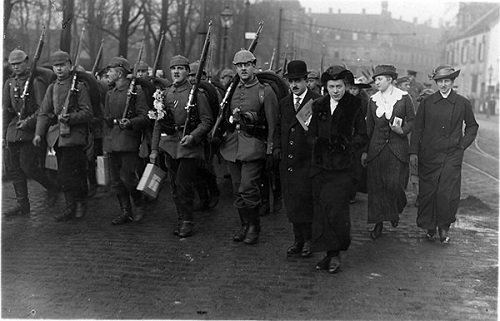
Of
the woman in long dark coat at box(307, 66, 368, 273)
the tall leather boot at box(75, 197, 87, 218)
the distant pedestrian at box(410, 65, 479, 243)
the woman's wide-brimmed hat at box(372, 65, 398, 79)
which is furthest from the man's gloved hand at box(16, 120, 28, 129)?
the distant pedestrian at box(410, 65, 479, 243)

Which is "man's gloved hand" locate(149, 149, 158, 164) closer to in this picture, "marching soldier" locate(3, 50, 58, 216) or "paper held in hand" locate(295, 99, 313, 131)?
"marching soldier" locate(3, 50, 58, 216)

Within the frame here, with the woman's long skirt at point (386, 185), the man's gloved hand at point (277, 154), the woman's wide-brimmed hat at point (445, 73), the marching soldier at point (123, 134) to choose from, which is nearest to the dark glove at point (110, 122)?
the marching soldier at point (123, 134)

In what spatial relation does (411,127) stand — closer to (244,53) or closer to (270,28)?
(244,53)

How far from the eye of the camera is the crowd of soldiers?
572 centimetres

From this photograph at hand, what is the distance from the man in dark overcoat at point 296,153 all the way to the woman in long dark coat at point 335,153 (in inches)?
11.0

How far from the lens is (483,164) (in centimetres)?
1534

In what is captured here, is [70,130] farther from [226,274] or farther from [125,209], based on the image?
[226,274]

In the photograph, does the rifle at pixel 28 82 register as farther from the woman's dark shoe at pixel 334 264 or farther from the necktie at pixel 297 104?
the woman's dark shoe at pixel 334 264

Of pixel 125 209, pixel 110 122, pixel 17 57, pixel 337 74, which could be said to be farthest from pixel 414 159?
pixel 17 57

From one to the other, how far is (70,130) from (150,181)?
1.20 meters

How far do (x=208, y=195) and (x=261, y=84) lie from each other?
2403 mm

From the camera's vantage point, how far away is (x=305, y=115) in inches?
236

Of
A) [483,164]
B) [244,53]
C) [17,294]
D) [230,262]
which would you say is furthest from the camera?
[483,164]

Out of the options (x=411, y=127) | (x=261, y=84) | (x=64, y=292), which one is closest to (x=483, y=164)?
(x=411, y=127)
